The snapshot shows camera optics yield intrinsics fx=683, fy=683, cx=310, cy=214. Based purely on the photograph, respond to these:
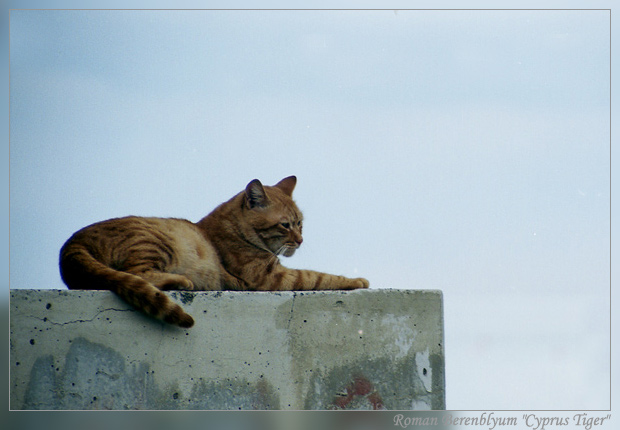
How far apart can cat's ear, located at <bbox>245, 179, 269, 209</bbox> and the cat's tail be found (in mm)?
1193

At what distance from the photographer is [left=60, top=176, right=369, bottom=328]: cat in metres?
3.57

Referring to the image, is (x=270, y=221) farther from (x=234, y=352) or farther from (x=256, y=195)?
(x=234, y=352)

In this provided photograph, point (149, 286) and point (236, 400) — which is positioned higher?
point (149, 286)

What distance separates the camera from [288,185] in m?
5.16

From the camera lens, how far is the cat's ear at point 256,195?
461 centimetres

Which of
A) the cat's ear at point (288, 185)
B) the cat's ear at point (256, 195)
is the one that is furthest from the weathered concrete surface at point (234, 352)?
the cat's ear at point (288, 185)

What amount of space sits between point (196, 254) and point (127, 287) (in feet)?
2.62

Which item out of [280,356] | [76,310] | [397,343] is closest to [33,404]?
[76,310]

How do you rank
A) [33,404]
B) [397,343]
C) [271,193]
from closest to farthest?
1. [33,404]
2. [397,343]
3. [271,193]

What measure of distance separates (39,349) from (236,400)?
1037mm

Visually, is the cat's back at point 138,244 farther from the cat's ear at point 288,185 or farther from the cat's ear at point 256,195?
the cat's ear at point 288,185

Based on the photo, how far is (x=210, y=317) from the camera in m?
3.58

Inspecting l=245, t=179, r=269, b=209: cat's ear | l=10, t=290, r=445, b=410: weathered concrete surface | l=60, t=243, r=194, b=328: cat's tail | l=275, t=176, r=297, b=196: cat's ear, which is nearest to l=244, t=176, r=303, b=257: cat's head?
l=245, t=179, r=269, b=209: cat's ear

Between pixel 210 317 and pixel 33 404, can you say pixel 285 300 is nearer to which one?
pixel 210 317
